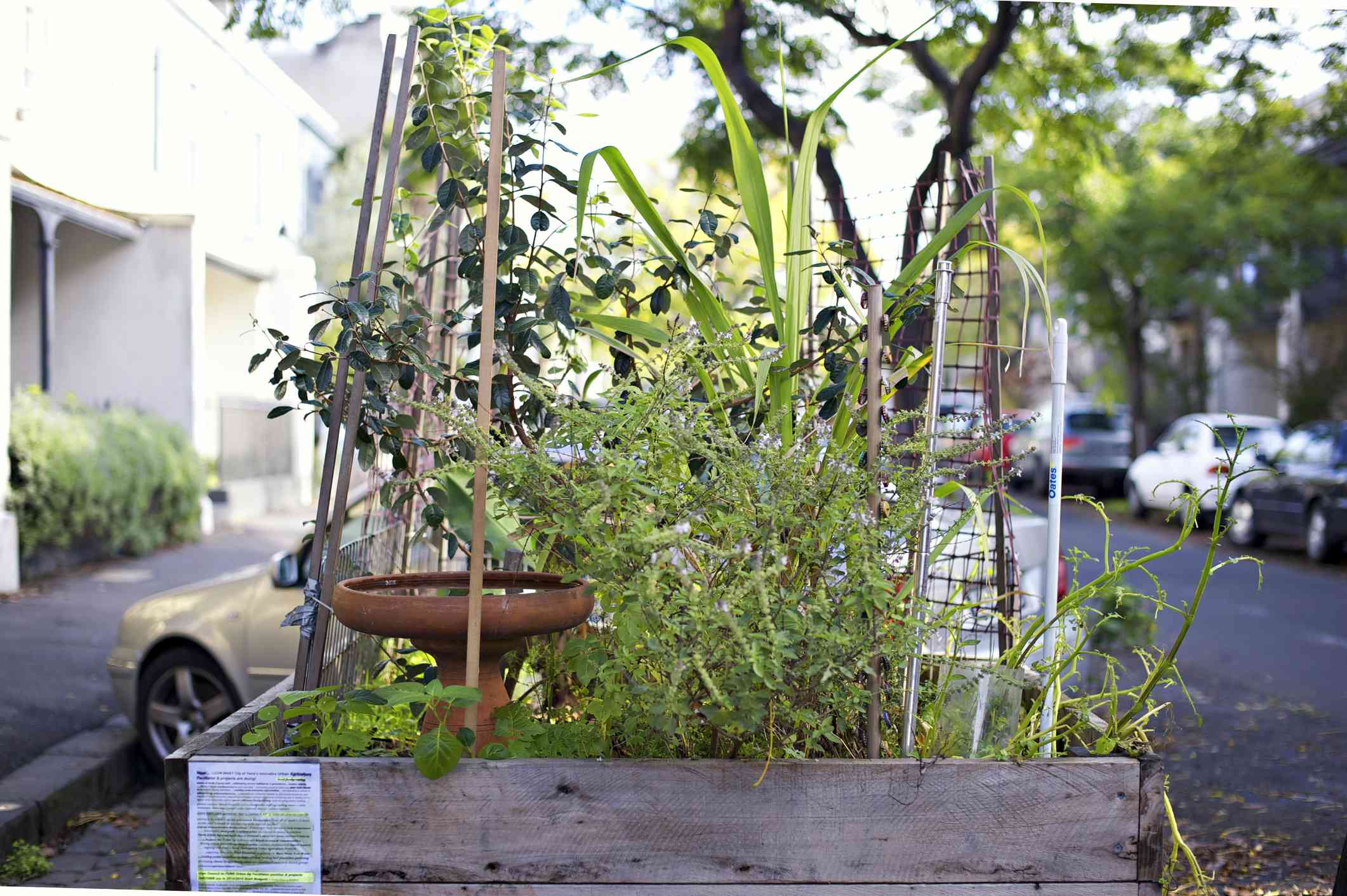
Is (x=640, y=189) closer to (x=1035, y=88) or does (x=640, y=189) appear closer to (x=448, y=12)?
(x=448, y=12)

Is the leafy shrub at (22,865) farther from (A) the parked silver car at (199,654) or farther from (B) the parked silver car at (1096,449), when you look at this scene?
(B) the parked silver car at (1096,449)

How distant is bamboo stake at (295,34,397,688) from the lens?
2.56 meters

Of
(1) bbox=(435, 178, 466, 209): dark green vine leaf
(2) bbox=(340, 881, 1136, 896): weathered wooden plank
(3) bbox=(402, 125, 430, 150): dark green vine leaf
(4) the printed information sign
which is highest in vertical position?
(3) bbox=(402, 125, 430, 150): dark green vine leaf

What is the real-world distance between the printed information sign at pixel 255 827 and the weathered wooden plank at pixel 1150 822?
143 centimetres

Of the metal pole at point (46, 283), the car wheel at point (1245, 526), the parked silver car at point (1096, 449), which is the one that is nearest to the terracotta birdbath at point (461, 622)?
the metal pole at point (46, 283)

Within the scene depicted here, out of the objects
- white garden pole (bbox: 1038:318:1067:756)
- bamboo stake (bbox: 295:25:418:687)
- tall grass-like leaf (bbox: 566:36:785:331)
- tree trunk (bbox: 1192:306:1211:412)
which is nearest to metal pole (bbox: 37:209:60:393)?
bamboo stake (bbox: 295:25:418:687)

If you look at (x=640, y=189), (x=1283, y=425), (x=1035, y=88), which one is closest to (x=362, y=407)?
(x=640, y=189)

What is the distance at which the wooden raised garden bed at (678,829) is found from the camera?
6.72 ft

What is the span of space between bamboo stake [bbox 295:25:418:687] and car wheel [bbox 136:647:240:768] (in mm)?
2578

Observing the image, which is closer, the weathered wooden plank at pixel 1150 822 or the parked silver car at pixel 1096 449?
the weathered wooden plank at pixel 1150 822

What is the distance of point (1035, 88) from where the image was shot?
9.23 metres

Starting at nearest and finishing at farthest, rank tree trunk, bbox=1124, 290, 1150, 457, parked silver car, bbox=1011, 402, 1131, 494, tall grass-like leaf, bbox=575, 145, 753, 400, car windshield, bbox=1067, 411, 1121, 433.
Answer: tall grass-like leaf, bbox=575, 145, 753, 400, parked silver car, bbox=1011, 402, 1131, 494, car windshield, bbox=1067, 411, 1121, 433, tree trunk, bbox=1124, 290, 1150, 457

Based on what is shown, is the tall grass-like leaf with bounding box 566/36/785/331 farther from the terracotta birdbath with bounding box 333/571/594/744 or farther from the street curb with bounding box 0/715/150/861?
the street curb with bounding box 0/715/150/861

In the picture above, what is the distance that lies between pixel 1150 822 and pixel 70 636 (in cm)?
740
